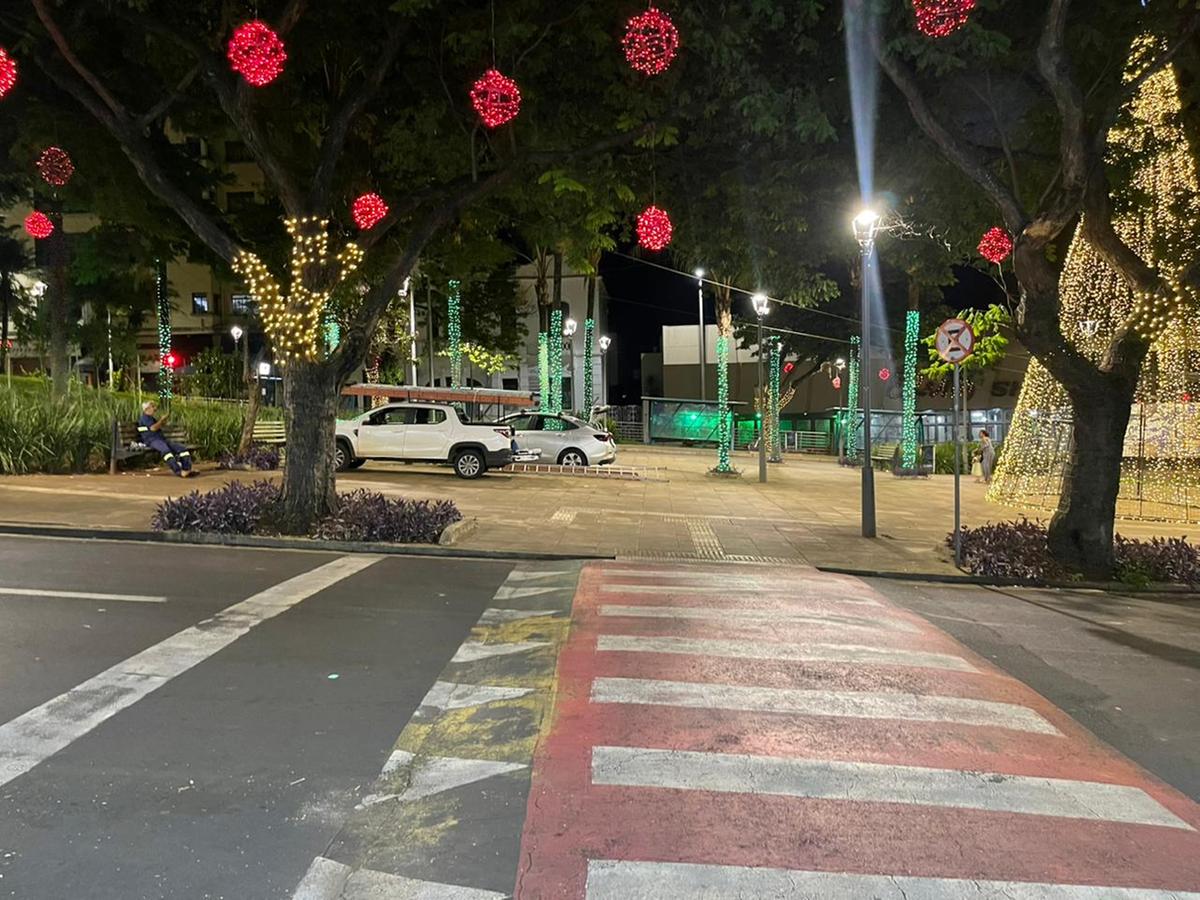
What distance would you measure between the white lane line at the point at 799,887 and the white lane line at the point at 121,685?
3025 millimetres

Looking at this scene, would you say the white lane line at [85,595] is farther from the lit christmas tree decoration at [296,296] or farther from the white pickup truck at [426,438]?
the white pickup truck at [426,438]

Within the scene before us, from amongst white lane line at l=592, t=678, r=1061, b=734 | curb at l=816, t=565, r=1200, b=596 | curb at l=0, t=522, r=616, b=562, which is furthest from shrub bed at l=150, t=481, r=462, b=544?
white lane line at l=592, t=678, r=1061, b=734

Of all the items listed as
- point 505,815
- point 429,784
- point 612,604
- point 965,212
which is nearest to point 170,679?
point 429,784

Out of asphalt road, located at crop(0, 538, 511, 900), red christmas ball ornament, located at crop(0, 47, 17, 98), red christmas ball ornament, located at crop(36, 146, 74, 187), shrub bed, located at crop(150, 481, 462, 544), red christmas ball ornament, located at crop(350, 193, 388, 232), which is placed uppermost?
red christmas ball ornament, located at crop(0, 47, 17, 98)

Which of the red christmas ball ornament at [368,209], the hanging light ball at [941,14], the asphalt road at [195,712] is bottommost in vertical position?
the asphalt road at [195,712]

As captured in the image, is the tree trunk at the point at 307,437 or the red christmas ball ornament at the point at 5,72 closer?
the red christmas ball ornament at the point at 5,72

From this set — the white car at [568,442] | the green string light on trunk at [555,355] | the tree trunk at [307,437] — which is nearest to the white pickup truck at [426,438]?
the white car at [568,442]

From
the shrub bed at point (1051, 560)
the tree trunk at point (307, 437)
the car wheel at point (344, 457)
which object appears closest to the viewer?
the shrub bed at point (1051, 560)

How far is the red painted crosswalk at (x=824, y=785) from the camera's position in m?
3.19

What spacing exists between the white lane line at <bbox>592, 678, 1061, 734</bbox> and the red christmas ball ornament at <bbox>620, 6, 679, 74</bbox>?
6097 mm

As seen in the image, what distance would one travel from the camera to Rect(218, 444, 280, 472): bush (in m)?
19.3

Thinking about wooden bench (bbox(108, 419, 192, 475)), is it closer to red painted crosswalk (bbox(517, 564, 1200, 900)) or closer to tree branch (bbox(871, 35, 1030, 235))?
red painted crosswalk (bbox(517, 564, 1200, 900))

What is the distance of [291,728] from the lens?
4.59 meters

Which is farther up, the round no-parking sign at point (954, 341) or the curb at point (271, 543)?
the round no-parking sign at point (954, 341)
